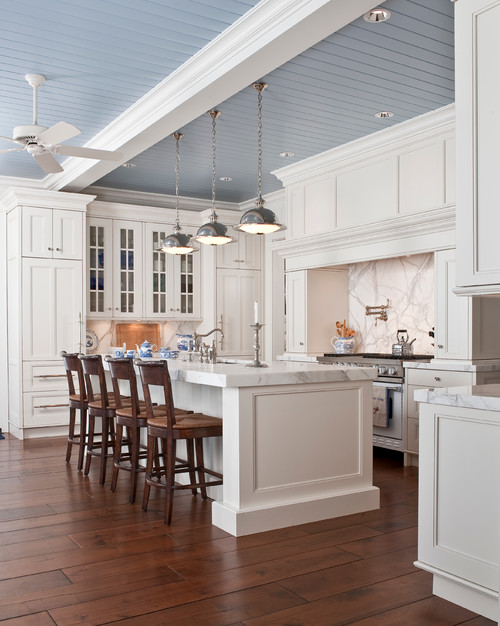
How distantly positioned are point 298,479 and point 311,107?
2.91 meters

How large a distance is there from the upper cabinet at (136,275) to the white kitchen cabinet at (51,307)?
0.31m

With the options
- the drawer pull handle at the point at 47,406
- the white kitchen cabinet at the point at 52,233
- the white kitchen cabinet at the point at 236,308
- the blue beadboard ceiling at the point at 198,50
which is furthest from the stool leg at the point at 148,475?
the white kitchen cabinet at the point at 236,308

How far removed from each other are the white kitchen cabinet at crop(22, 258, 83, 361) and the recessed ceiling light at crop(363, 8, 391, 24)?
4601 mm

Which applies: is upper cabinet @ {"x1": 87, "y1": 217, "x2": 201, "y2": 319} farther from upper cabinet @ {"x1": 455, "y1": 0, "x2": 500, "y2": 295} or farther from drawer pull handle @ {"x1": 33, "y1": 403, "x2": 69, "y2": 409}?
upper cabinet @ {"x1": 455, "y1": 0, "x2": 500, "y2": 295}

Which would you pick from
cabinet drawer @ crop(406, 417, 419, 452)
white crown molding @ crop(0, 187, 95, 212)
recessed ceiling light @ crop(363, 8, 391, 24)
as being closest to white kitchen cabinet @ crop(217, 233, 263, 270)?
white crown molding @ crop(0, 187, 95, 212)

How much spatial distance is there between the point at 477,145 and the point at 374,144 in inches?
132

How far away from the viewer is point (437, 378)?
5145 mm

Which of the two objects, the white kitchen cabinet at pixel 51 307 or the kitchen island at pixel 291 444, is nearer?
the kitchen island at pixel 291 444

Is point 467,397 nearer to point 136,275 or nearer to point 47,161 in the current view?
point 47,161

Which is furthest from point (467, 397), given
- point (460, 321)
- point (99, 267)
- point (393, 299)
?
point (99, 267)

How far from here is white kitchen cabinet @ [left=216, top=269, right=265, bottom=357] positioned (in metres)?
8.31

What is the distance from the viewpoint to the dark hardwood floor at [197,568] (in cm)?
259

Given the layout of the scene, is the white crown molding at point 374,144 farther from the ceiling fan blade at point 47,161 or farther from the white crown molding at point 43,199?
the ceiling fan blade at point 47,161

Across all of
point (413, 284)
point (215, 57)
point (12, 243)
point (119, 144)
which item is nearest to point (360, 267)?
point (413, 284)
